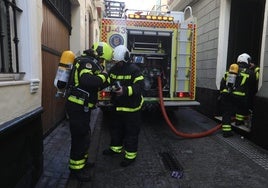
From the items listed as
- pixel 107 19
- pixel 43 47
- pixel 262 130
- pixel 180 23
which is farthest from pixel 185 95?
pixel 43 47

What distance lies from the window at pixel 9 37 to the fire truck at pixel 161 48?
331cm

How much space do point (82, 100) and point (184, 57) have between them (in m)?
3.93

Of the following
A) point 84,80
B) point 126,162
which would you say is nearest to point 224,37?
point 126,162

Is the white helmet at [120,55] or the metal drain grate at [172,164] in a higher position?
the white helmet at [120,55]

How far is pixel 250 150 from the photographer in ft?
16.7

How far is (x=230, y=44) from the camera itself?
7.52m

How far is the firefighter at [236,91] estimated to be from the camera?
230 inches

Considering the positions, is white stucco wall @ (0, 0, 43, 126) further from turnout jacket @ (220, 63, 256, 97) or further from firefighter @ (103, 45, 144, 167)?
turnout jacket @ (220, 63, 256, 97)

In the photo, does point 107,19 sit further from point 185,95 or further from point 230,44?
point 230,44

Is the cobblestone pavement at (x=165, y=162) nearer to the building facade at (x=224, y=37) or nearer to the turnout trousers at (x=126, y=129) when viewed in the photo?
the turnout trousers at (x=126, y=129)

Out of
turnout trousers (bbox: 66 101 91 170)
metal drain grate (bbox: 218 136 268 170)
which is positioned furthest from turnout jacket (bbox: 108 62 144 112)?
metal drain grate (bbox: 218 136 268 170)

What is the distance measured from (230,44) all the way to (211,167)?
4.34 meters

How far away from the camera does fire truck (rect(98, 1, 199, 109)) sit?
6562mm

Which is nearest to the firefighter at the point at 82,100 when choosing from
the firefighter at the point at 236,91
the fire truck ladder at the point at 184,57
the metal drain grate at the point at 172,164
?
the metal drain grate at the point at 172,164
